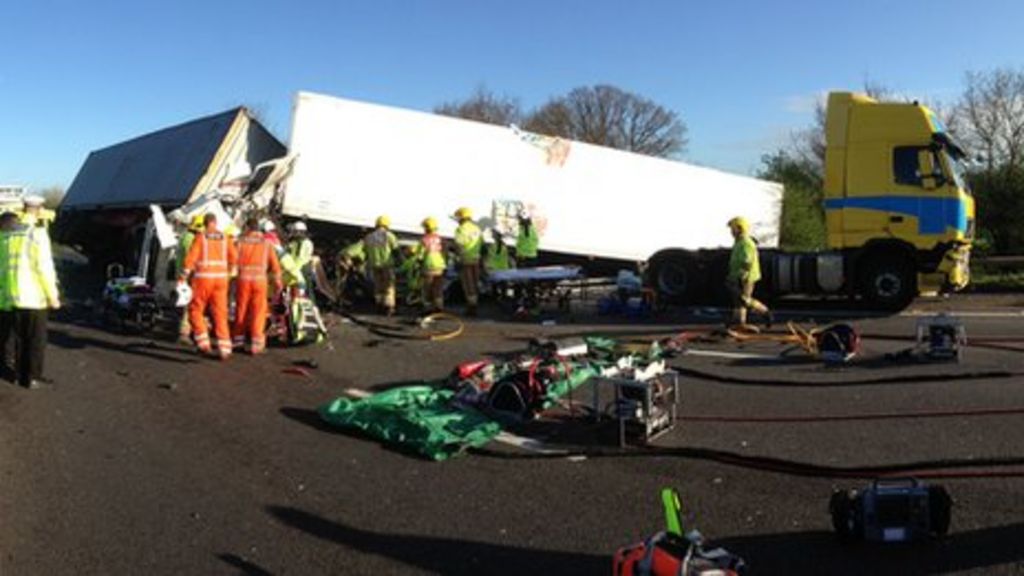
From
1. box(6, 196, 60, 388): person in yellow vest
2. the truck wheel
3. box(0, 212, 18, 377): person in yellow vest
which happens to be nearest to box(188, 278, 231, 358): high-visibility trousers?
box(6, 196, 60, 388): person in yellow vest

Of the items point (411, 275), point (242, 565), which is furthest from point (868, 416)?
point (411, 275)

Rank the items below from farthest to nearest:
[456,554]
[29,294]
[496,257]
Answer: [496,257] < [29,294] < [456,554]

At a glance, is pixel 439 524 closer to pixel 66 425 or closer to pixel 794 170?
pixel 66 425

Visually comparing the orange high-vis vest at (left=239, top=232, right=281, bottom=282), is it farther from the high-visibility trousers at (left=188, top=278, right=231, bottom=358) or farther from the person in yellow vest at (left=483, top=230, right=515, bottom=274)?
the person in yellow vest at (left=483, top=230, right=515, bottom=274)

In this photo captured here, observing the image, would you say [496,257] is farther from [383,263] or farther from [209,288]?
[209,288]

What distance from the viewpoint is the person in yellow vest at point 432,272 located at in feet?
49.8

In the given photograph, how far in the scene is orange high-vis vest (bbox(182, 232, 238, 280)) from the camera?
10.8m

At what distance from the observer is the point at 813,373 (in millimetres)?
9641

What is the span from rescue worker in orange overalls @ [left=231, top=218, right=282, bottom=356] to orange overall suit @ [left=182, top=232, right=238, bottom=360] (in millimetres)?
232

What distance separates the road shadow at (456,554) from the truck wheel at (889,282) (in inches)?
466

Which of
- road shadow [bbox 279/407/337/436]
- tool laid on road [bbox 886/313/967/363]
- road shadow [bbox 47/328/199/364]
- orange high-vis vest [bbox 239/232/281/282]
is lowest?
road shadow [bbox 279/407/337/436]

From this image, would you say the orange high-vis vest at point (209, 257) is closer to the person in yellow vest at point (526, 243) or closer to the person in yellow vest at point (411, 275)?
the person in yellow vest at point (411, 275)

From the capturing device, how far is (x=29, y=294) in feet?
30.4

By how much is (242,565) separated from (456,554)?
1.07 meters
